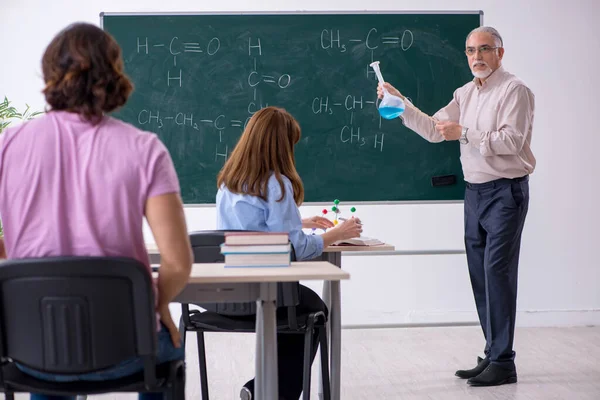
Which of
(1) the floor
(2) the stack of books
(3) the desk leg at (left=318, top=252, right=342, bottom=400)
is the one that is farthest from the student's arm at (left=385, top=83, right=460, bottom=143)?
(2) the stack of books

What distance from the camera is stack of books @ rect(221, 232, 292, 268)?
2119 millimetres

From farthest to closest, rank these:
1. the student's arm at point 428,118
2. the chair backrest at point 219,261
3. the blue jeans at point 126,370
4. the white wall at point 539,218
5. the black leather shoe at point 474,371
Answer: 1. the white wall at point 539,218
2. the student's arm at point 428,118
3. the black leather shoe at point 474,371
4. the chair backrest at point 219,261
5. the blue jeans at point 126,370

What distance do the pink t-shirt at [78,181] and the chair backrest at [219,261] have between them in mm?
960

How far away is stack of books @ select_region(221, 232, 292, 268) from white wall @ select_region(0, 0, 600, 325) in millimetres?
3068

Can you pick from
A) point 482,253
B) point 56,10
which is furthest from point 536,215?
point 56,10

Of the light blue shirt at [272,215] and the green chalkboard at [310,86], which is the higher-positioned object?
the green chalkboard at [310,86]

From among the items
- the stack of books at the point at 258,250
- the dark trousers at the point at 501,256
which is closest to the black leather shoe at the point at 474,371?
the dark trousers at the point at 501,256

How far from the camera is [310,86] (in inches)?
194

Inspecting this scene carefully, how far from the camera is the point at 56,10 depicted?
5.12 metres

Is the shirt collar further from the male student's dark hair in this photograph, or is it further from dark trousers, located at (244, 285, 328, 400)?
the male student's dark hair

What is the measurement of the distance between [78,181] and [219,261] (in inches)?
43.1

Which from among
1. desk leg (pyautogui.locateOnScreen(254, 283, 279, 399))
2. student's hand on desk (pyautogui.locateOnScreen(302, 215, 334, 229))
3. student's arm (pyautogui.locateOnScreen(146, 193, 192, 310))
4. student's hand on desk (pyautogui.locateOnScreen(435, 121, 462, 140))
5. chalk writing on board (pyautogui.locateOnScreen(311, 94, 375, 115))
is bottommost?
desk leg (pyautogui.locateOnScreen(254, 283, 279, 399))

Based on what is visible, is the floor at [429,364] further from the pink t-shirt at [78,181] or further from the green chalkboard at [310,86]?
A: the pink t-shirt at [78,181]

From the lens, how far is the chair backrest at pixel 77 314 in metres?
1.61
